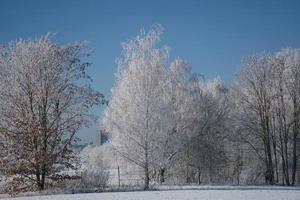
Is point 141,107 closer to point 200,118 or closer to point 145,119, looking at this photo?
point 145,119

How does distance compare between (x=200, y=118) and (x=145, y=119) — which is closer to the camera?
(x=145, y=119)

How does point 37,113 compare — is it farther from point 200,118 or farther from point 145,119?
point 200,118

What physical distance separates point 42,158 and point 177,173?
62.6 feet

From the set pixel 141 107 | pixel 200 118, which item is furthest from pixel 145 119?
pixel 200 118

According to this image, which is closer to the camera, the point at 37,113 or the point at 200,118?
the point at 37,113

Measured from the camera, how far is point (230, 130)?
38.8 metres

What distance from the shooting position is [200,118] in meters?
38.4

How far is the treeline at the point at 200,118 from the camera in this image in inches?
1107

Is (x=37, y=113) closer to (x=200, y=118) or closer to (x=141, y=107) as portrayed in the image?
(x=141, y=107)

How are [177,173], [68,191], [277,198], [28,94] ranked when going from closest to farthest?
[277,198] < [68,191] < [28,94] < [177,173]

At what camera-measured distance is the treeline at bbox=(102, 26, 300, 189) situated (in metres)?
28.1

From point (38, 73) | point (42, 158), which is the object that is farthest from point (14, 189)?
point (38, 73)

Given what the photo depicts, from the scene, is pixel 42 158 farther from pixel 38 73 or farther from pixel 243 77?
pixel 243 77

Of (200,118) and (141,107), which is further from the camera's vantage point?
(200,118)
